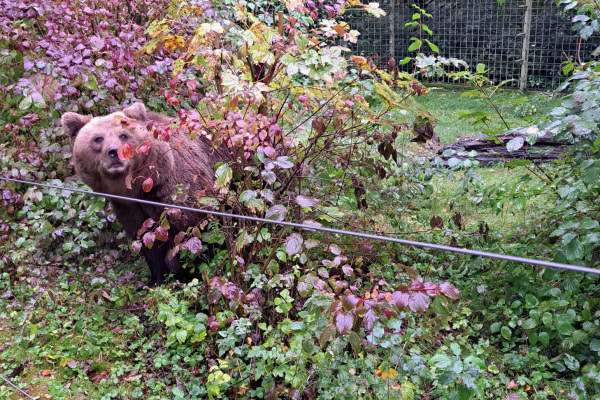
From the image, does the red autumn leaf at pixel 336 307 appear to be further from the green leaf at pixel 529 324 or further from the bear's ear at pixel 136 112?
the bear's ear at pixel 136 112

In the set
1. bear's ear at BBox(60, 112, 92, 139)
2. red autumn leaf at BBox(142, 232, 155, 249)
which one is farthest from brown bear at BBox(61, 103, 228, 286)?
red autumn leaf at BBox(142, 232, 155, 249)

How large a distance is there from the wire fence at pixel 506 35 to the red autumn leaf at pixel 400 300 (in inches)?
356

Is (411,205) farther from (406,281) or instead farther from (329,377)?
(329,377)

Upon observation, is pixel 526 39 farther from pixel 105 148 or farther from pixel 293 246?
pixel 293 246

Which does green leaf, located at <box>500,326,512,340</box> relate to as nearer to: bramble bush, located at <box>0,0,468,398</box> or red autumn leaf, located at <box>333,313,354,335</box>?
bramble bush, located at <box>0,0,468,398</box>

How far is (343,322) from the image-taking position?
7.41ft

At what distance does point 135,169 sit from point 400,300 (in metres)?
2.67

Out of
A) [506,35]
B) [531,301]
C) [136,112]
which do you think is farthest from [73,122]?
[506,35]

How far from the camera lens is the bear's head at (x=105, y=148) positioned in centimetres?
393

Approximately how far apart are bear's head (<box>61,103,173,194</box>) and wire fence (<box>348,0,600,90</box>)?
7.50 meters

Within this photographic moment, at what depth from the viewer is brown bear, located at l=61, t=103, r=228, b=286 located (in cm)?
397

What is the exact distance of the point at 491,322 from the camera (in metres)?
3.78

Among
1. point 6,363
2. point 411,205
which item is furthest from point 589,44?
point 6,363

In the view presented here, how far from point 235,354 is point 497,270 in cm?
204
